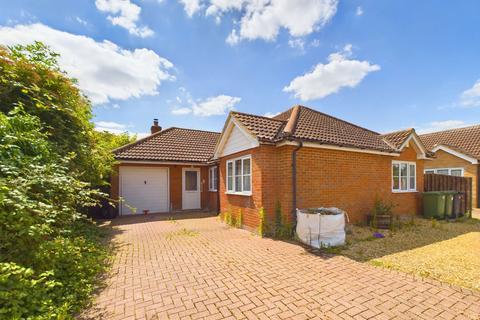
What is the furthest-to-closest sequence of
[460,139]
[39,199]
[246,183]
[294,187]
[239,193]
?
[460,139], [239,193], [246,183], [294,187], [39,199]

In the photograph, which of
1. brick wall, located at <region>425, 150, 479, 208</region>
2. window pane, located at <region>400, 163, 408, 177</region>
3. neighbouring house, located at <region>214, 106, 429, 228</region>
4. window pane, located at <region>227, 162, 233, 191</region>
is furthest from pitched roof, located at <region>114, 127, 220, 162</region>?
brick wall, located at <region>425, 150, 479, 208</region>

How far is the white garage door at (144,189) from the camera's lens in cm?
1260

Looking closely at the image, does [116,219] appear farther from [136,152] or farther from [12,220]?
[12,220]

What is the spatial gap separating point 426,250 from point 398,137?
6.60 m

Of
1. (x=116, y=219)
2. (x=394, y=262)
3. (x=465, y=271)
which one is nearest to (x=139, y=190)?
(x=116, y=219)

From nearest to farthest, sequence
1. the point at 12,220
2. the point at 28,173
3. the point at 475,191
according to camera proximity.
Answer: the point at 12,220, the point at 28,173, the point at 475,191

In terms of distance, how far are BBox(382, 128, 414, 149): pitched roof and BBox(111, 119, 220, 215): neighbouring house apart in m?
9.66

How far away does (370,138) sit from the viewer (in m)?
10.4

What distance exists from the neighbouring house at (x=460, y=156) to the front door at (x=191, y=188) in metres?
Answer: 14.6

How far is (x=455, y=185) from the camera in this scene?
39.0ft

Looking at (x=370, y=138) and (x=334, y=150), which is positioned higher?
(x=370, y=138)

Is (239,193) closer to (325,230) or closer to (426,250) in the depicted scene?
(325,230)

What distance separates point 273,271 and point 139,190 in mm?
10546

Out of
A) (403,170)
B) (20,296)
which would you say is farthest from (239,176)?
(403,170)
